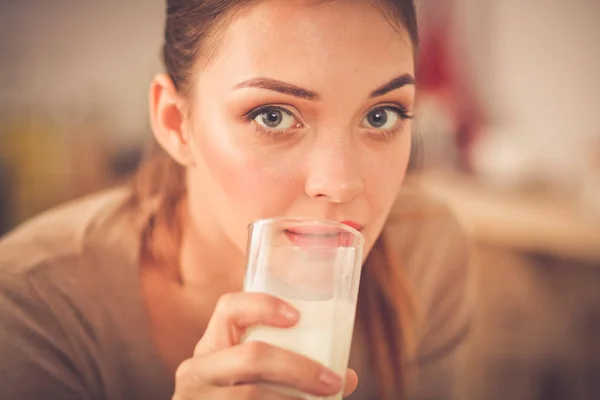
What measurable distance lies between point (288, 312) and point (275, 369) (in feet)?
0.15

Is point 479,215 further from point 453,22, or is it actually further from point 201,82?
point 201,82

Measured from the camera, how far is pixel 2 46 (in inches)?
27.4

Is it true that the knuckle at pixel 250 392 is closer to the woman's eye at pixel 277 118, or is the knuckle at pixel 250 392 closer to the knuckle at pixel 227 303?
the knuckle at pixel 227 303

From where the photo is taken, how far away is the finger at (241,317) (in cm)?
45

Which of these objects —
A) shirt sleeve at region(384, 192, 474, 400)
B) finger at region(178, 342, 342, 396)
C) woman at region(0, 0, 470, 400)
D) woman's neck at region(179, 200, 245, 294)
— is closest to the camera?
finger at region(178, 342, 342, 396)

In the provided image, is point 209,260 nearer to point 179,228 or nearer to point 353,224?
point 179,228

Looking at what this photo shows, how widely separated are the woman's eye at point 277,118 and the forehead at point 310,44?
0.04 m

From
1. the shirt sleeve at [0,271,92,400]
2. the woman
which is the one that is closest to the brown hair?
the woman

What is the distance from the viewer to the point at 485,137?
80cm

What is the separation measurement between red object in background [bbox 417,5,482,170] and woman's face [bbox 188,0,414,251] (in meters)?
0.14

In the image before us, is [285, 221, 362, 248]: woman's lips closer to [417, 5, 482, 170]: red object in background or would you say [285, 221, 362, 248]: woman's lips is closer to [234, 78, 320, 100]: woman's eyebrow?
[234, 78, 320, 100]: woman's eyebrow

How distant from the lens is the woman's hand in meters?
0.45

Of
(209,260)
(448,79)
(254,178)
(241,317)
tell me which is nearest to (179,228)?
(209,260)

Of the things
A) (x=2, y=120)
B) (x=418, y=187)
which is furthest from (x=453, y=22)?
(x=2, y=120)
